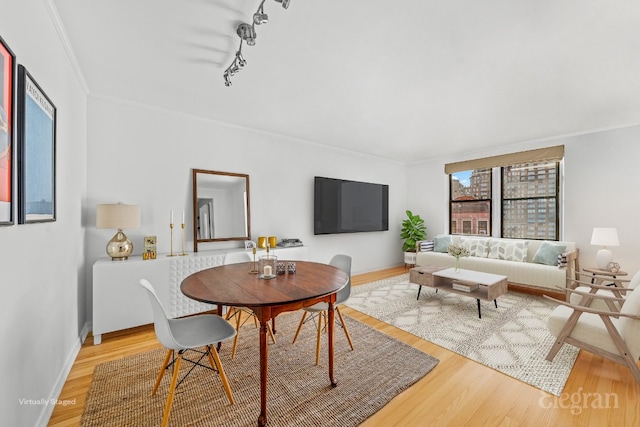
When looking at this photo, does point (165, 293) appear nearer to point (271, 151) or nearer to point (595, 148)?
point (271, 151)

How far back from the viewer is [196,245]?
3520mm

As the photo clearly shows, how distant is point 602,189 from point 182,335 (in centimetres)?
570

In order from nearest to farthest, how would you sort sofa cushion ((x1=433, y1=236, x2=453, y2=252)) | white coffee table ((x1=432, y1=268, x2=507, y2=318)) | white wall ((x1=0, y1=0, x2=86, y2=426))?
white wall ((x1=0, y1=0, x2=86, y2=426)) → white coffee table ((x1=432, y1=268, x2=507, y2=318)) → sofa cushion ((x1=433, y1=236, x2=453, y2=252))

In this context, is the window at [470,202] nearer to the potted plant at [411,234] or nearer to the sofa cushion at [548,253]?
the potted plant at [411,234]

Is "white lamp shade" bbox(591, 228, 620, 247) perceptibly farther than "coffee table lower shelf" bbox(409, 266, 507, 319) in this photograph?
Yes

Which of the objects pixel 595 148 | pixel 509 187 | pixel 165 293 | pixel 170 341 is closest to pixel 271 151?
pixel 165 293

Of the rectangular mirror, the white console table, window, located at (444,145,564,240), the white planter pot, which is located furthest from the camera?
the white planter pot

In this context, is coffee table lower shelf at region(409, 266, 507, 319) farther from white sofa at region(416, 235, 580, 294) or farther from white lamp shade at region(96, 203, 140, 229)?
white lamp shade at region(96, 203, 140, 229)

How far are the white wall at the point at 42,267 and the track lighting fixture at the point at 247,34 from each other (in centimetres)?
112

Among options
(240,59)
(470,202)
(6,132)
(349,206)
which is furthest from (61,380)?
(470,202)

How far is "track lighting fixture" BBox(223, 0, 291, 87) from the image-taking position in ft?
5.48

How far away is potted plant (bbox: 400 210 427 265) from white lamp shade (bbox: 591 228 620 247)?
265 centimetres

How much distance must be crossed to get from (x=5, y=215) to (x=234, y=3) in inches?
64.6

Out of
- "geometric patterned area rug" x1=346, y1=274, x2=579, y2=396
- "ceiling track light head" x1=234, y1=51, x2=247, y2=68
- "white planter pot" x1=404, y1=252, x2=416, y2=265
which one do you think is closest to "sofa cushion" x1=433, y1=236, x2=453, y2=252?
"white planter pot" x1=404, y1=252, x2=416, y2=265
